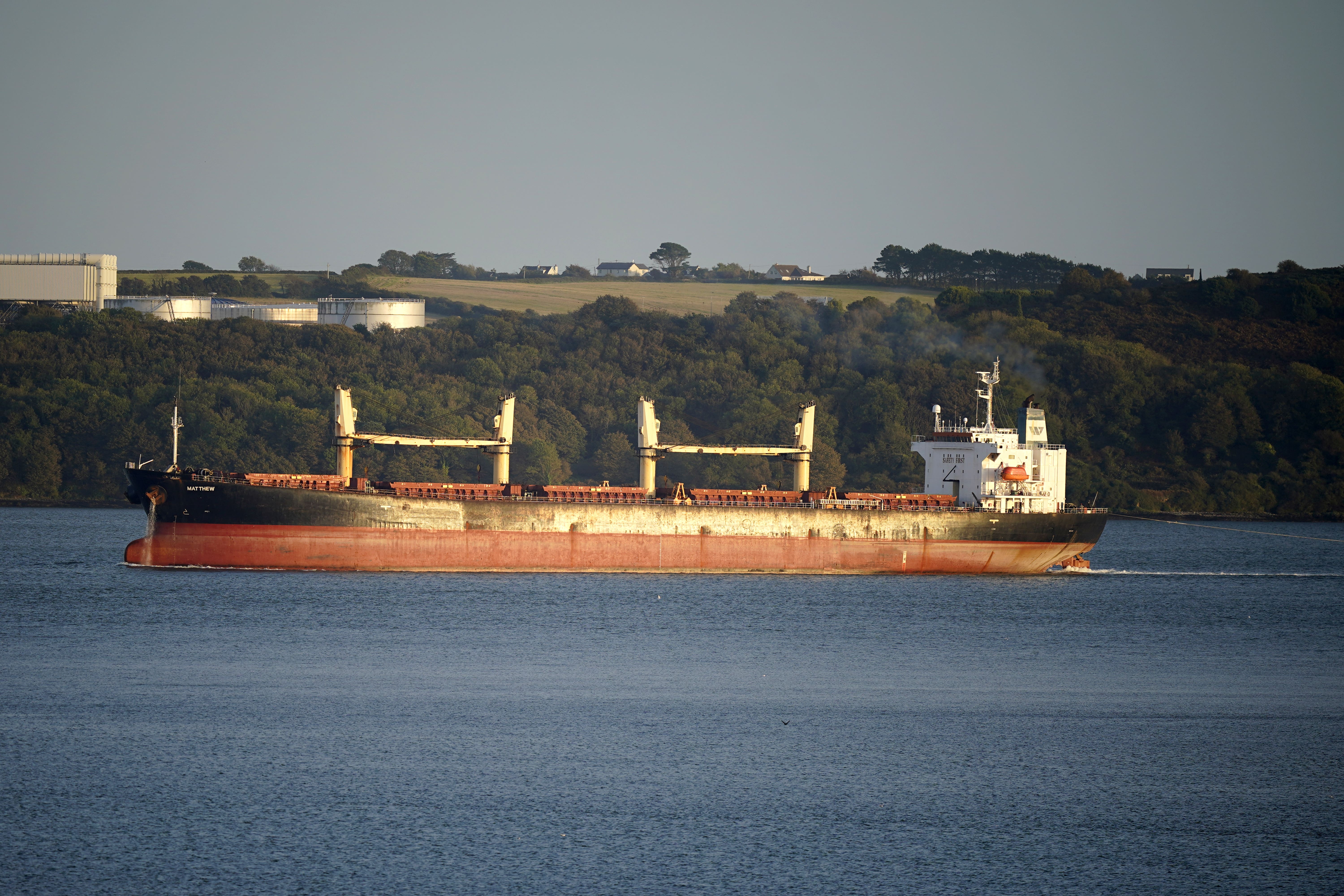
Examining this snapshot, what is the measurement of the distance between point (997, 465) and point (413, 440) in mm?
19016

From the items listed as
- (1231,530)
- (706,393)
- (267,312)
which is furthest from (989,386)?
(267,312)

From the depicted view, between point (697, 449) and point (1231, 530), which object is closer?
point (697, 449)

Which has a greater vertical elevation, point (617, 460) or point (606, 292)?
point (606, 292)

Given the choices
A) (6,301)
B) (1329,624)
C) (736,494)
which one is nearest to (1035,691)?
(1329,624)

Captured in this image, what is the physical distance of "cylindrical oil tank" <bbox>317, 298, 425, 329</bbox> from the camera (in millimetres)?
108250

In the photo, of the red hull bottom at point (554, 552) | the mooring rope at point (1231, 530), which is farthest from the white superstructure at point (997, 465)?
the mooring rope at point (1231, 530)

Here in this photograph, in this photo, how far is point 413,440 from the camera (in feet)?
150

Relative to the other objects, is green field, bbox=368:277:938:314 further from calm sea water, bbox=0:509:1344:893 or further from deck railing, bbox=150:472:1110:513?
calm sea water, bbox=0:509:1344:893

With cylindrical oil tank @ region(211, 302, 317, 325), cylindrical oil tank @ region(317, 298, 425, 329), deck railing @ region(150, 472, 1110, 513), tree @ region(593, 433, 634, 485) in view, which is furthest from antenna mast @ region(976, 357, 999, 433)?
cylindrical oil tank @ region(211, 302, 317, 325)

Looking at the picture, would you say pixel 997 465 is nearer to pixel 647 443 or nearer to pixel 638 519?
pixel 647 443

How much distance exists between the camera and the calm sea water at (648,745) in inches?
659

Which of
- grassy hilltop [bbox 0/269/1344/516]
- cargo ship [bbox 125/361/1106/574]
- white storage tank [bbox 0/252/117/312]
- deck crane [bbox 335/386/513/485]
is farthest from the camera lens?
white storage tank [bbox 0/252/117/312]

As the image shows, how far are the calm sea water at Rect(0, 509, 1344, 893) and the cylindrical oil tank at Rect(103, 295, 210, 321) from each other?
6789cm

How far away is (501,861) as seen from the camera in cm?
1670
